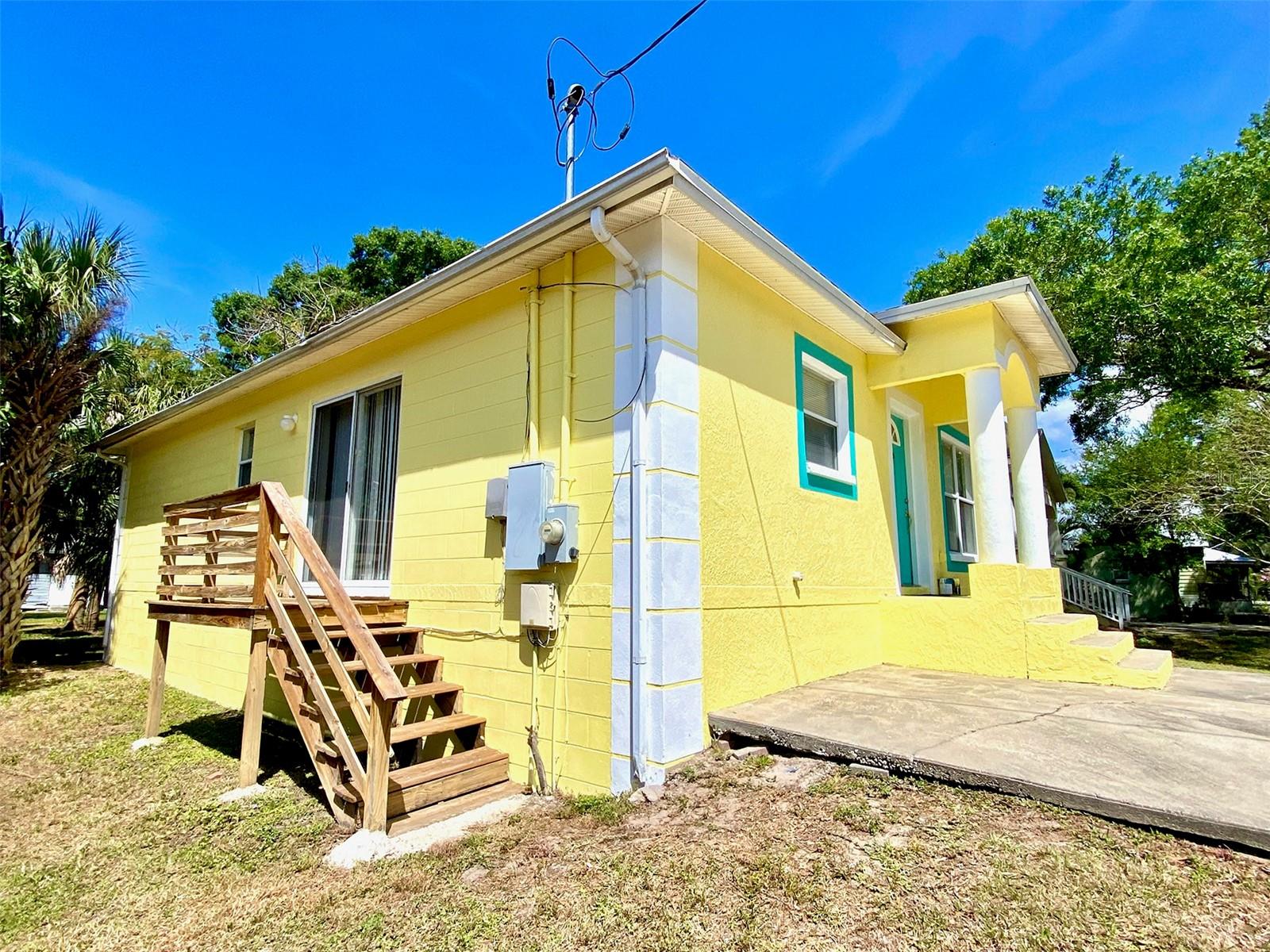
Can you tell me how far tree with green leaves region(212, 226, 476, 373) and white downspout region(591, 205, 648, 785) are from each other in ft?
62.5

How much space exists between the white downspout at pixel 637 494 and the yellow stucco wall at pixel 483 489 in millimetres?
265

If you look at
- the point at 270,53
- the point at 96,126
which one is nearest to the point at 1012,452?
the point at 270,53

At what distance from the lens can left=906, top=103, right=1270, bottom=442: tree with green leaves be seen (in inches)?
438

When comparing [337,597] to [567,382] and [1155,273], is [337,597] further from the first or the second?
[1155,273]

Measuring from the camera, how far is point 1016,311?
6.18 m

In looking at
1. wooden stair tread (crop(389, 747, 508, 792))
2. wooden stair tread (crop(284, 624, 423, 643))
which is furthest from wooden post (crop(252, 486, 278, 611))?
wooden stair tread (crop(389, 747, 508, 792))

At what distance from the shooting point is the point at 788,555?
16.7 ft

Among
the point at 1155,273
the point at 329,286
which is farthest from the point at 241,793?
the point at 329,286

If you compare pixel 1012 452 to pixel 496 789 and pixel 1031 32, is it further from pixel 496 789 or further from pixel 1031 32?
pixel 496 789

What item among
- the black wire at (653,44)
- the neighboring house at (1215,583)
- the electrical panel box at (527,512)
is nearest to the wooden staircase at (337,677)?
the electrical panel box at (527,512)

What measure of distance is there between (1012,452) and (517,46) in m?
6.93

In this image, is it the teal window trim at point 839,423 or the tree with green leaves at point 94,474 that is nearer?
the teal window trim at point 839,423

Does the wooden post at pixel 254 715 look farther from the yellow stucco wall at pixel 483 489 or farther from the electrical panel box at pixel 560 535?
the electrical panel box at pixel 560 535

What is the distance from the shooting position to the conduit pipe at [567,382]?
4484 millimetres
